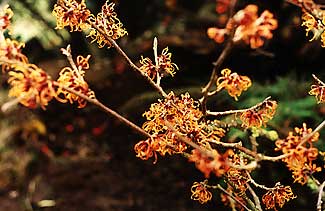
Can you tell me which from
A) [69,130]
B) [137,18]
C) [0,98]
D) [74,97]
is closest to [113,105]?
[69,130]

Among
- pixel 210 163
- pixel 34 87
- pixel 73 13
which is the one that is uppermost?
pixel 73 13

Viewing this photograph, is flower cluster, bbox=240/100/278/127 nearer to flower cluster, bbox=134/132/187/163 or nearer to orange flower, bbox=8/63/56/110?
flower cluster, bbox=134/132/187/163

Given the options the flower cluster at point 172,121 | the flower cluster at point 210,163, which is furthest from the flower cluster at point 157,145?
the flower cluster at point 210,163

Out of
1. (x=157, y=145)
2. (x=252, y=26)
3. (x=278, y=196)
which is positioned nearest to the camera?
(x=252, y=26)

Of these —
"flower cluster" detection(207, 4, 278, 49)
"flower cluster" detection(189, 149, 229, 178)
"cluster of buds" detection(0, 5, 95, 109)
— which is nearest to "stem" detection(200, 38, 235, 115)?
"flower cluster" detection(207, 4, 278, 49)

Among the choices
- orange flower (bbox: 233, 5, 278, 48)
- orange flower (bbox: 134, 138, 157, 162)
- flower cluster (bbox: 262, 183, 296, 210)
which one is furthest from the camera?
flower cluster (bbox: 262, 183, 296, 210)

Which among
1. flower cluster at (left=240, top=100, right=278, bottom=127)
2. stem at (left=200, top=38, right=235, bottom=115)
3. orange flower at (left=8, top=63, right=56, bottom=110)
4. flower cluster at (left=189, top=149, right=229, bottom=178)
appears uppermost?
flower cluster at (left=240, top=100, right=278, bottom=127)

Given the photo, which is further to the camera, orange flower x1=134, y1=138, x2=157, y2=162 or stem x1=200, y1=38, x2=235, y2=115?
orange flower x1=134, y1=138, x2=157, y2=162

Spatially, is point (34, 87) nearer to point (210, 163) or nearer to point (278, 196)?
point (210, 163)

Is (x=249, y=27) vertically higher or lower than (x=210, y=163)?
higher

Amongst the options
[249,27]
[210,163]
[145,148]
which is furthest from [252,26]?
[145,148]

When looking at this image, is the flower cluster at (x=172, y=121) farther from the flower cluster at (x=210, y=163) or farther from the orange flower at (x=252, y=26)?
the orange flower at (x=252, y=26)

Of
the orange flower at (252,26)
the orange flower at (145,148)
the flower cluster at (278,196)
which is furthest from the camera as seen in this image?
the flower cluster at (278,196)
